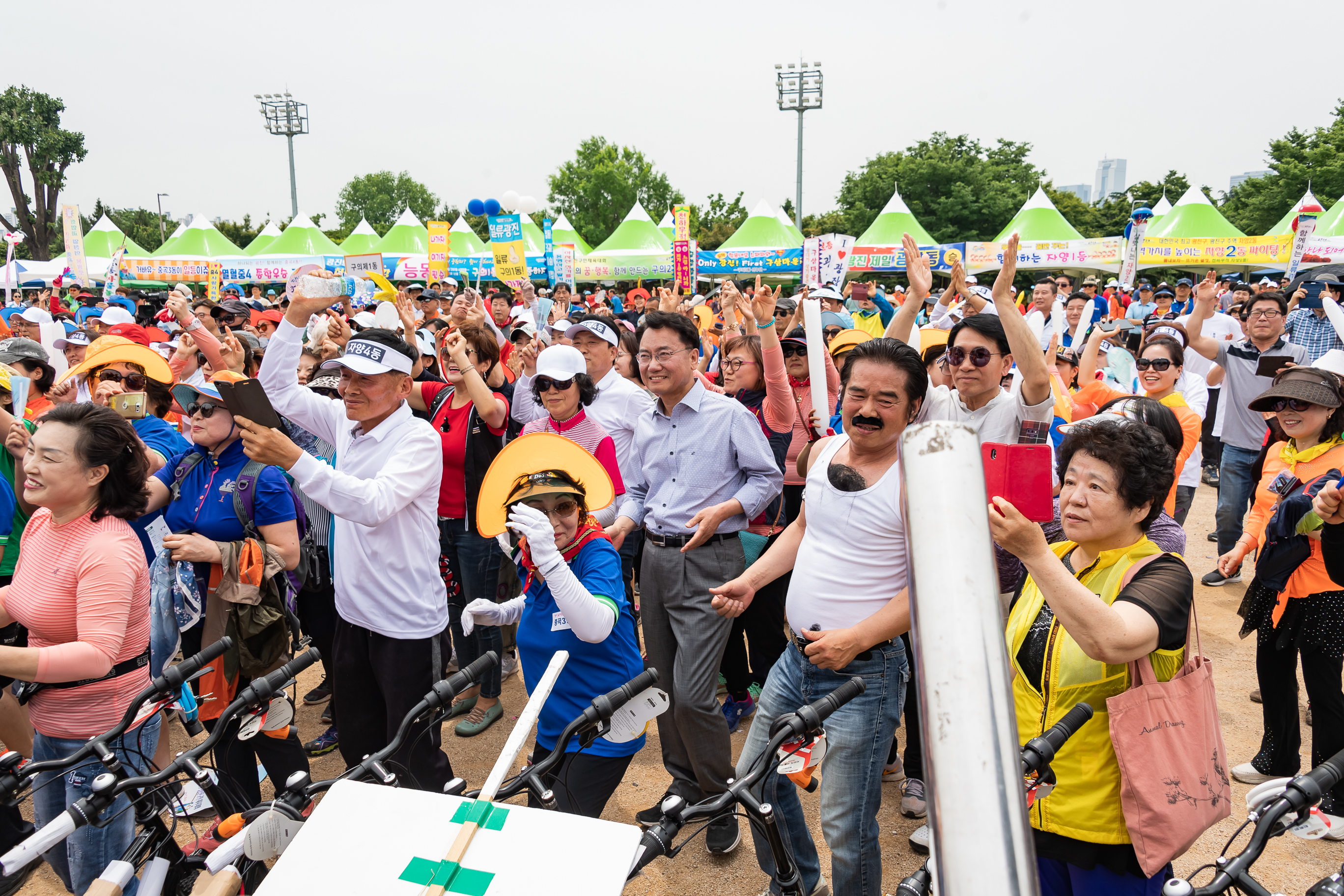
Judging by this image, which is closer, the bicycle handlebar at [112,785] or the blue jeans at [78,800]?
the bicycle handlebar at [112,785]

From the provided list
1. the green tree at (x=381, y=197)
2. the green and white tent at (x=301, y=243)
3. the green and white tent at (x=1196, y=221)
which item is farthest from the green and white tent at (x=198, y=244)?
the green tree at (x=381, y=197)

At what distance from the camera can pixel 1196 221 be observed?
2667 centimetres

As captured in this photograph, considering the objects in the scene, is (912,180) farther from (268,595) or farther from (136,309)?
(268,595)

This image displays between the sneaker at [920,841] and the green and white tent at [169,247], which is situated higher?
the green and white tent at [169,247]

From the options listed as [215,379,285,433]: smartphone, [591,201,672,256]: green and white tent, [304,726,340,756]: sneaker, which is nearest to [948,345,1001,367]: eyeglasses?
[215,379,285,433]: smartphone

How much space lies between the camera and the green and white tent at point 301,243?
2766 centimetres

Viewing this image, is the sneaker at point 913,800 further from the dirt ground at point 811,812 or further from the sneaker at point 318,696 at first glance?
the sneaker at point 318,696

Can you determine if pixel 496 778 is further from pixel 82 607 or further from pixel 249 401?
pixel 82 607

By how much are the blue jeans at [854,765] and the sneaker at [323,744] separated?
2.87 meters

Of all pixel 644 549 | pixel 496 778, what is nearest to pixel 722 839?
pixel 644 549

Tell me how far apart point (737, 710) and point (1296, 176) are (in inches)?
1684

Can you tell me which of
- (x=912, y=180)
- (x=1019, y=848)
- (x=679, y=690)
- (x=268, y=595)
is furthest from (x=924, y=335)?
(x=912, y=180)

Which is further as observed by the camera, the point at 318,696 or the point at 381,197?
the point at 381,197

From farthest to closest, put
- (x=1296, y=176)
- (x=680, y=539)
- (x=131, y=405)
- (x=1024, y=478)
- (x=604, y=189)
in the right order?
(x=604, y=189), (x=1296, y=176), (x=131, y=405), (x=680, y=539), (x=1024, y=478)
